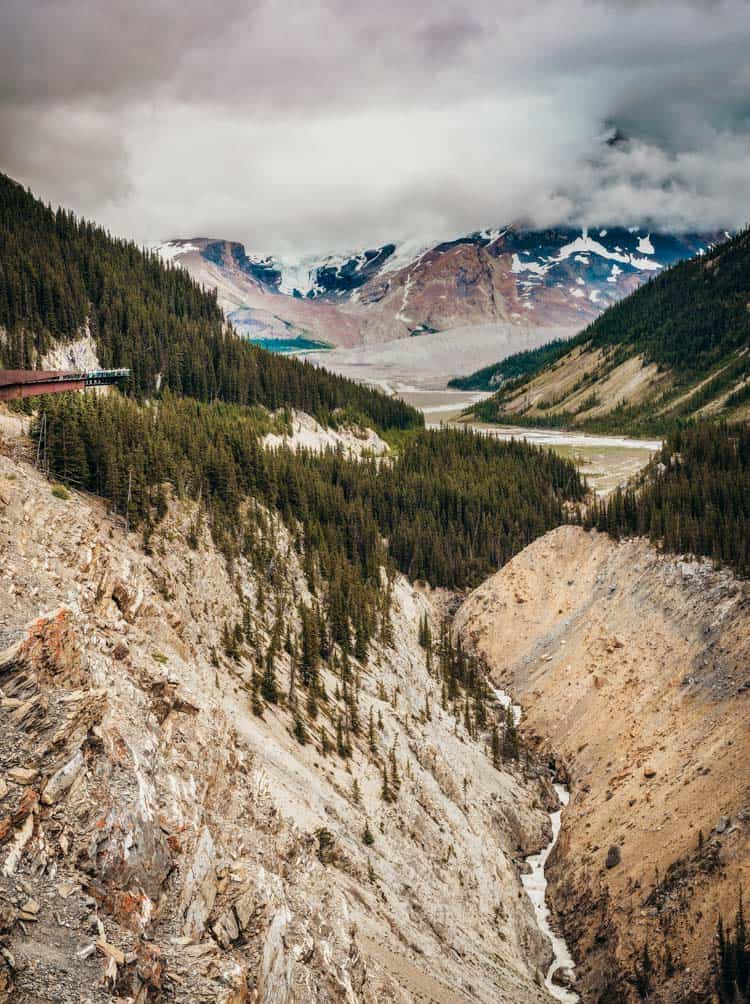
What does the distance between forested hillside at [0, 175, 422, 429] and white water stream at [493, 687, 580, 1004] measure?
84.4 m

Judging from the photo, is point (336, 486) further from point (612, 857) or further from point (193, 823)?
point (193, 823)

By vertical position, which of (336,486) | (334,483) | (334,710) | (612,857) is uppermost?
(336,486)

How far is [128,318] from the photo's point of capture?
122000 millimetres

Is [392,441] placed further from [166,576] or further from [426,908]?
[426,908]

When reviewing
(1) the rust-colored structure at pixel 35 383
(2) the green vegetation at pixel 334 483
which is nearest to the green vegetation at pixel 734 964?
(2) the green vegetation at pixel 334 483

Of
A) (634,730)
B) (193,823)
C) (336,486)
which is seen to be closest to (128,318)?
(336,486)

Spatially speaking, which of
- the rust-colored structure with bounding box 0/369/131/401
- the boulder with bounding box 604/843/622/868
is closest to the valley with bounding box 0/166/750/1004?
the boulder with bounding box 604/843/622/868

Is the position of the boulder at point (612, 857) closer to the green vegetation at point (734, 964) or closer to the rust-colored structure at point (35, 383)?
the green vegetation at point (734, 964)

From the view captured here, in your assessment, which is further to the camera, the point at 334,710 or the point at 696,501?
the point at 696,501

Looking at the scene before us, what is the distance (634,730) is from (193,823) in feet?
164

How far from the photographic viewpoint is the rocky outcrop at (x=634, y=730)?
42.5m

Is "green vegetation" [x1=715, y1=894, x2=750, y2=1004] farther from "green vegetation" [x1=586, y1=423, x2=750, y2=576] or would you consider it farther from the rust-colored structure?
the rust-colored structure

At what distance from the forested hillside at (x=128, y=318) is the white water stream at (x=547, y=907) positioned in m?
84.4

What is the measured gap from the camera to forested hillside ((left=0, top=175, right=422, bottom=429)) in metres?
104
